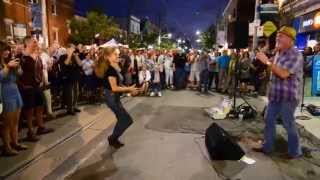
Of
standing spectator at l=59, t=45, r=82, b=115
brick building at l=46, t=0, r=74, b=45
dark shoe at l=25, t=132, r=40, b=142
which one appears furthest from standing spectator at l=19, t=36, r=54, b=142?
brick building at l=46, t=0, r=74, b=45

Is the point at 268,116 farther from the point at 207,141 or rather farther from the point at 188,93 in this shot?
the point at 188,93

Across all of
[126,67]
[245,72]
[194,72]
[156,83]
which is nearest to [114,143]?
[126,67]

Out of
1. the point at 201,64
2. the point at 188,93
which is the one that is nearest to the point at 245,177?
the point at 188,93

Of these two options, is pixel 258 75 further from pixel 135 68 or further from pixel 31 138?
pixel 31 138

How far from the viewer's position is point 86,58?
A: 13.2 meters

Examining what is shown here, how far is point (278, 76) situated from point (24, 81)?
4696 millimetres

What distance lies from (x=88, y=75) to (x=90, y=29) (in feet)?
84.7

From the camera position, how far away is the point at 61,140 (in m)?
8.00

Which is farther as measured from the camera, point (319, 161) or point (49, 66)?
point (49, 66)

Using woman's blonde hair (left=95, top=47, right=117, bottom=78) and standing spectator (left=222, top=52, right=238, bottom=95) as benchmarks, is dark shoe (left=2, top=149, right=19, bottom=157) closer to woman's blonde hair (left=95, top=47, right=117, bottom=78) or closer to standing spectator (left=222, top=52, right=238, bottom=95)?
woman's blonde hair (left=95, top=47, right=117, bottom=78)

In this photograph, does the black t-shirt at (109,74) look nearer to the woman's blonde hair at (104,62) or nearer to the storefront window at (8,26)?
the woman's blonde hair at (104,62)

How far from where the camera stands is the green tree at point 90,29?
125 ft

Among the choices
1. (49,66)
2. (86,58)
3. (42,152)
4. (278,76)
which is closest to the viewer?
(278,76)

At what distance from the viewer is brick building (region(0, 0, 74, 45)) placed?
64.2 feet
